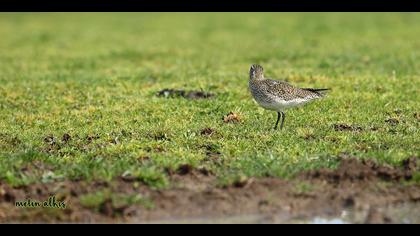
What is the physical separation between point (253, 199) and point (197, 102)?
5528mm

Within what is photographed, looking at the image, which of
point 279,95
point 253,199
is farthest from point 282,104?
point 253,199

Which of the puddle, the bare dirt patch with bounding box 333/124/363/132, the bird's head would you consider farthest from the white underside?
the puddle

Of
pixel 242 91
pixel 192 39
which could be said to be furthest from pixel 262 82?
pixel 192 39

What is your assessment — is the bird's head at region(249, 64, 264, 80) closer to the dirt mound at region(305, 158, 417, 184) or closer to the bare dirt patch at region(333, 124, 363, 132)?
the bare dirt patch at region(333, 124, 363, 132)

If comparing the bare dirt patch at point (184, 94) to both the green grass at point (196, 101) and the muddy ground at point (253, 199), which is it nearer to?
the green grass at point (196, 101)

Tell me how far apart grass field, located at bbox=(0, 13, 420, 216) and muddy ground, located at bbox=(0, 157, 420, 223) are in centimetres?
22

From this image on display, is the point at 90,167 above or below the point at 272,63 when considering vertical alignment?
below

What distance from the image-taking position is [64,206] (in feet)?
28.4

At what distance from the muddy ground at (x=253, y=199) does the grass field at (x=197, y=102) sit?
22 centimetres

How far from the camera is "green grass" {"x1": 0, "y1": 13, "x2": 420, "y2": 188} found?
10.0 m

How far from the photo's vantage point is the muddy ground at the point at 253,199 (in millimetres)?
8477

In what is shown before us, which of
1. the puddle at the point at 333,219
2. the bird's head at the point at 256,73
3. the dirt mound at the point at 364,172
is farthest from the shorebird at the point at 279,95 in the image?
the puddle at the point at 333,219

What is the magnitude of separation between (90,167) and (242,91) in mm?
6092
